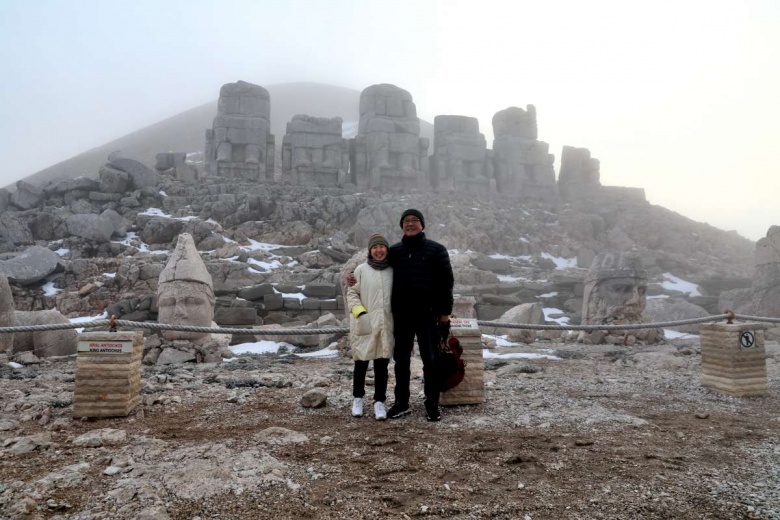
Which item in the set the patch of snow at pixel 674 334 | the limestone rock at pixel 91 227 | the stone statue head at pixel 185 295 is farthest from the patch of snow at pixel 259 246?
the patch of snow at pixel 674 334

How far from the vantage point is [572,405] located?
4516 mm

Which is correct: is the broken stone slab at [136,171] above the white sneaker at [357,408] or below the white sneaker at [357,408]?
above

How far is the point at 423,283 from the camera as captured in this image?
4.02 m

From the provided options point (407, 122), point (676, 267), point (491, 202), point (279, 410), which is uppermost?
point (407, 122)

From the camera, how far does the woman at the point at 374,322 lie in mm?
4062

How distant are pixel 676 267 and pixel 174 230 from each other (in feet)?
70.2

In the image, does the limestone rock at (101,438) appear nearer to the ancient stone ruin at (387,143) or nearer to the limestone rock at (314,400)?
the limestone rock at (314,400)

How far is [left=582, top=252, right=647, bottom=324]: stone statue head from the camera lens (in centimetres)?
1064

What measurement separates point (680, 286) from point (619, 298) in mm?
11120

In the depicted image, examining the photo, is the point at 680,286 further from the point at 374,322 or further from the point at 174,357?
the point at 374,322

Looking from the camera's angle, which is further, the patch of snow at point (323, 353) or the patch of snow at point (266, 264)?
the patch of snow at point (266, 264)

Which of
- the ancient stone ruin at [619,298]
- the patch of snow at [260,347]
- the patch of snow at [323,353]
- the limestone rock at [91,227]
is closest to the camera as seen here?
the patch of snow at [323,353]

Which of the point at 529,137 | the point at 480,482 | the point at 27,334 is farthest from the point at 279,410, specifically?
the point at 529,137

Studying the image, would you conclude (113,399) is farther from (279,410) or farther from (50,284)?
(50,284)
